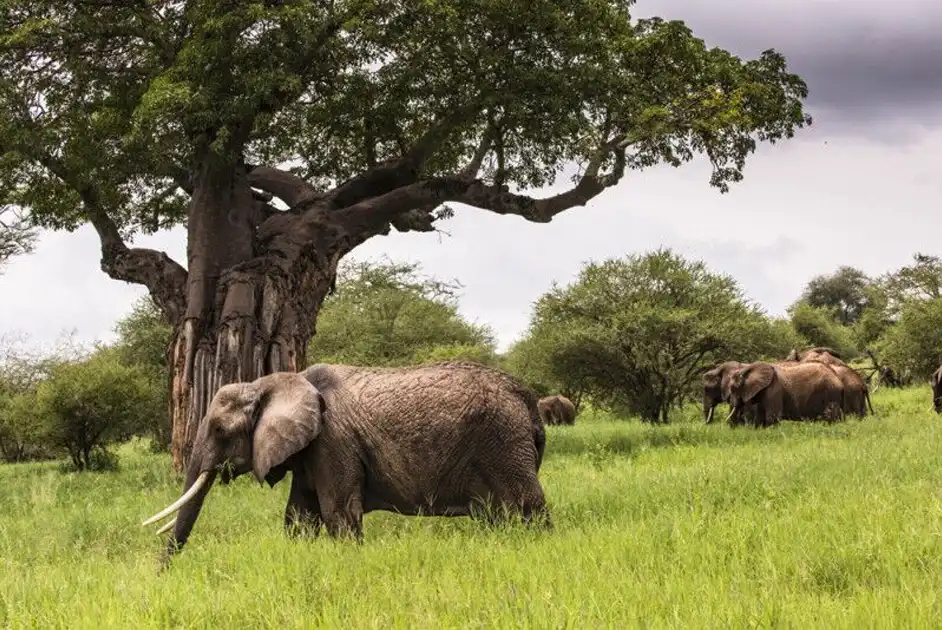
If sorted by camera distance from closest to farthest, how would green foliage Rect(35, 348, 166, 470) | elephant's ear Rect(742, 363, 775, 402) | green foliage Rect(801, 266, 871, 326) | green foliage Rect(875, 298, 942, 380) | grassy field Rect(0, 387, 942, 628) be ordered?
grassy field Rect(0, 387, 942, 628)
elephant's ear Rect(742, 363, 775, 402)
green foliage Rect(35, 348, 166, 470)
green foliage Rect(875, 298, 942, 380)
green foliage Rect(801, 266, 871, 326)

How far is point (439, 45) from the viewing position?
49.6 ft

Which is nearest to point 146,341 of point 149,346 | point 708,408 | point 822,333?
point 149,346

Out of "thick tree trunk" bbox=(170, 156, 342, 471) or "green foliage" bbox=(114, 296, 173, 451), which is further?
"green foliage" bbox=(114, 296, 173, 451)

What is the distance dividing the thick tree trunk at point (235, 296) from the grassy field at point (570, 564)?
17.2 feet

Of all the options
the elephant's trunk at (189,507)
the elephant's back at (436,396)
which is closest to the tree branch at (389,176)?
the elephant's back at (436,396)

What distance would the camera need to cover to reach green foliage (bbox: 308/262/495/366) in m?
38.2

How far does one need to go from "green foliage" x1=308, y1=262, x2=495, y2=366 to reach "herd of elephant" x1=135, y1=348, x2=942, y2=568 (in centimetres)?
2827

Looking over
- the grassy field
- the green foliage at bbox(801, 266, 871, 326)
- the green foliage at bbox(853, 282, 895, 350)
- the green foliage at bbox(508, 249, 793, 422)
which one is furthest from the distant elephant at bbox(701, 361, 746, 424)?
the green foliage at bbox(801, 266, 871, 326)

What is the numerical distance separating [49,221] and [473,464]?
51.1 feet

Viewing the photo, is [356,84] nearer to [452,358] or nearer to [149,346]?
[452,358]

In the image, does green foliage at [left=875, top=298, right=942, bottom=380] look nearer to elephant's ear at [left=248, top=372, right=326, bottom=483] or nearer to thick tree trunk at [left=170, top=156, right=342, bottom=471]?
thick tree trunk at [left=170, top=156, right=342, bottom=471]

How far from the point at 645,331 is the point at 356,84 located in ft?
41.2

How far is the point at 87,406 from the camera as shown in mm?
20844

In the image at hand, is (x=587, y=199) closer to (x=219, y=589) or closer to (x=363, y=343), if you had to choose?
(x=219, y=589)
